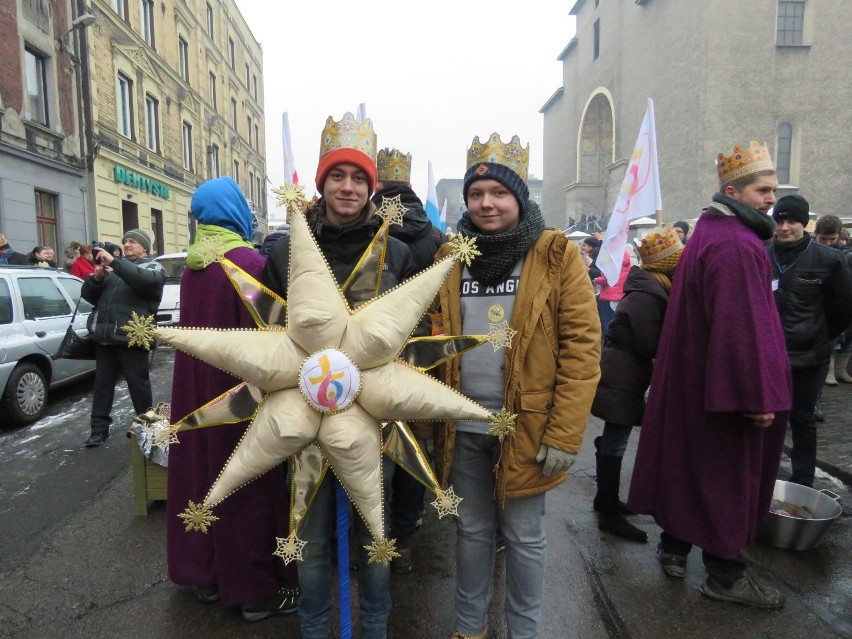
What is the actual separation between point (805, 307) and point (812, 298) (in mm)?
89

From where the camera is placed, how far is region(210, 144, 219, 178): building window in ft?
80.6

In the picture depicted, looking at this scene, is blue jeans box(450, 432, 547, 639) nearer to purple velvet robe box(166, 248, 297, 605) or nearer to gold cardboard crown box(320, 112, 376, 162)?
purple velvet robe box(166, 248, 297, 605)

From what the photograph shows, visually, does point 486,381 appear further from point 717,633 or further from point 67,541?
point 67,541

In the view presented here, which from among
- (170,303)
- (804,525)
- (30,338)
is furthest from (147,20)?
(804,525)

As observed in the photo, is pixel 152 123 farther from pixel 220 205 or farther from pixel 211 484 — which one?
pixel 211 484

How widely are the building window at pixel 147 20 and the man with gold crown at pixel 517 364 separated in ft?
67.5

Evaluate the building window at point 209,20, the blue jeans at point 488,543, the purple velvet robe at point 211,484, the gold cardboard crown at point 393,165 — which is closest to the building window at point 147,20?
the building window at point 209,20

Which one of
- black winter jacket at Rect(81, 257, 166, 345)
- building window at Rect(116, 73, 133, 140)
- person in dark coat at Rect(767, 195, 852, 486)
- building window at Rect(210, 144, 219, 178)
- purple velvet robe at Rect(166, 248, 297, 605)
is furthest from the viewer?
building window at Rect(210, 144, 219, 178)

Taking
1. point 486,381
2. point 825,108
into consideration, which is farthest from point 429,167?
point 825,108

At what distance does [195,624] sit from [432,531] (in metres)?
1.44

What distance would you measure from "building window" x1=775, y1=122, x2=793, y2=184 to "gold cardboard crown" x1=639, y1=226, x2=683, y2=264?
22.1 metres

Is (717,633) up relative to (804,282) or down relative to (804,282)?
down

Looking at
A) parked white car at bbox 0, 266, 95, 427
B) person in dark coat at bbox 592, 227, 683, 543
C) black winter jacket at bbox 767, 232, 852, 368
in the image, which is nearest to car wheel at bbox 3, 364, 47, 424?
parked white car at bbox 0, 266, 95, 427

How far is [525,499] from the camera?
81.4 inches
